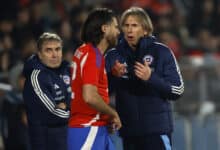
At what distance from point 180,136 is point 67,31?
10.5ft

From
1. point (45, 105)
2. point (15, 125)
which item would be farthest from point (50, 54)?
point (15, 125)

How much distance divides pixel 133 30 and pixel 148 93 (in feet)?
1.87

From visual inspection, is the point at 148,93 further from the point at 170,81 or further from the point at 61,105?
the point at 61,105

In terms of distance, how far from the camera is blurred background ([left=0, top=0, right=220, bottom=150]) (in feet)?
34.8

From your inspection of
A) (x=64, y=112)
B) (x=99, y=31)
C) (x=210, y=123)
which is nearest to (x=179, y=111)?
(x=210, y=123)

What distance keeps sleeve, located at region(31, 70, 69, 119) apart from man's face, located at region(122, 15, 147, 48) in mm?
1065

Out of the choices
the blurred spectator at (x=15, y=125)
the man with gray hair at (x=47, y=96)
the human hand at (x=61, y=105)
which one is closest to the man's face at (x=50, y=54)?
the man with gray hair at (x=47, y=96)

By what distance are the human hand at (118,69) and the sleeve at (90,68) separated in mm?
257

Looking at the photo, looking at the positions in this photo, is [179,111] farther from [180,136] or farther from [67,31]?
[67,31]

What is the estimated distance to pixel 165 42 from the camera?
14.0m

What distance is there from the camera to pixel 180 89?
7.34m

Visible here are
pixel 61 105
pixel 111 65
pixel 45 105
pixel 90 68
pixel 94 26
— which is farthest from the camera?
pixel 61 105

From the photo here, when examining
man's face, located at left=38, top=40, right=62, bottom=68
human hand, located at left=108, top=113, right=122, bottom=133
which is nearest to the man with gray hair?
man's face, located at left=38, top=40, right=62, bottom=68

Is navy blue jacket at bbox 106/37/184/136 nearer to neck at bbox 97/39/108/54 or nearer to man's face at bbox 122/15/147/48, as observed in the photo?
man's face at bbox 122/15/147/48
